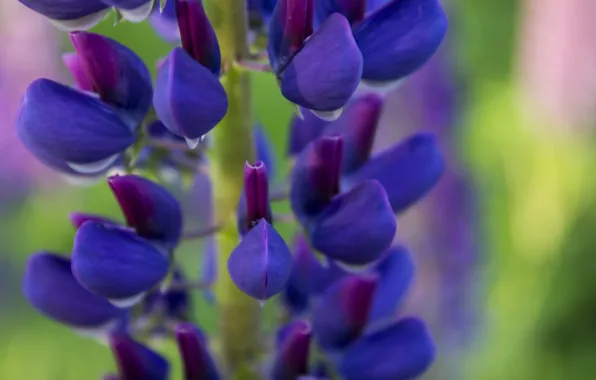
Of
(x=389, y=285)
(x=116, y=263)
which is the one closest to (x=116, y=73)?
(x=116, y=263)

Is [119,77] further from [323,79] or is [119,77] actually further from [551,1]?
[551,1]

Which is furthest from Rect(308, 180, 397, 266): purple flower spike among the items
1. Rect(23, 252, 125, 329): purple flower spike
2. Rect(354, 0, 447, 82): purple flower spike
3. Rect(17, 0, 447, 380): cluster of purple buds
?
Rect(23, 252, 125, 329): purple flower spike

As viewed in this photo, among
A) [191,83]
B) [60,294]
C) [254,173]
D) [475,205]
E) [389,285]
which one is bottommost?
[475,205]

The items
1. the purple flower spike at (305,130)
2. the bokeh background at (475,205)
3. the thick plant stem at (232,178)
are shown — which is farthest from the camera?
the bokeh background at (475,205)

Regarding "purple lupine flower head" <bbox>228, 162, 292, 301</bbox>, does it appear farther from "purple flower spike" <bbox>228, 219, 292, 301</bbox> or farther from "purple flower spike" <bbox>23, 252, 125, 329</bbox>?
"purple flower spike" <bbox>23, 252, 125, 329</bbox>

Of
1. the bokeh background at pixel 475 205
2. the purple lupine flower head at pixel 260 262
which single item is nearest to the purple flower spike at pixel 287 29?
the purple lupine flower head at pixel 260 262

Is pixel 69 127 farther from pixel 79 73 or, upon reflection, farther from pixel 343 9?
pixel 343 9

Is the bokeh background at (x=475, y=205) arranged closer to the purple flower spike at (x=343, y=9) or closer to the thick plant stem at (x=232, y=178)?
the thick plant stem at (x=232, y=178)

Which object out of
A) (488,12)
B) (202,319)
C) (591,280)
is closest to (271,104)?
(202,319)
